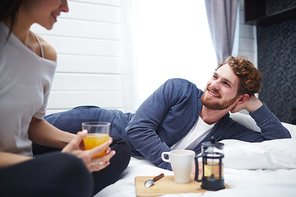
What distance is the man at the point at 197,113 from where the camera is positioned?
1610mm

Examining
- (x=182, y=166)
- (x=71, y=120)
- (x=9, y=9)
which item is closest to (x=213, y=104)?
(x=182, y=166)

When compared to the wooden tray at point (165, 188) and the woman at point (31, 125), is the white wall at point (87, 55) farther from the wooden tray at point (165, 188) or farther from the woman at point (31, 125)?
the wooden tray at point (165, 188)

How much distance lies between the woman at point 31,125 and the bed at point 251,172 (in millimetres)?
171

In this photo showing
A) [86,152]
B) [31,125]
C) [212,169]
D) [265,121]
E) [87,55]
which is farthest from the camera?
[87,55]

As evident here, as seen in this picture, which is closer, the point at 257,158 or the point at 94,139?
the point at 94,139

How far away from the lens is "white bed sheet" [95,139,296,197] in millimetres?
941

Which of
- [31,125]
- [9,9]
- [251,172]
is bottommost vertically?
[251,172]

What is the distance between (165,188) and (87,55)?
1.79m

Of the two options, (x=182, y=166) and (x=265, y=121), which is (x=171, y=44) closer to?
(x=265, y=121)

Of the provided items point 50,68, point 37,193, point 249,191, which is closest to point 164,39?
point 50,68

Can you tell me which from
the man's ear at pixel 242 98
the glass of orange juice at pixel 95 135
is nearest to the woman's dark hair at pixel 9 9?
the glass of orange juice at pixel 95 135

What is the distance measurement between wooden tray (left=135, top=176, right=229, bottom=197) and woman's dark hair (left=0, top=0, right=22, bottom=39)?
2.28 feet

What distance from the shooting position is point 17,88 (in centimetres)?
86

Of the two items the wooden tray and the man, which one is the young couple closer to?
the man
